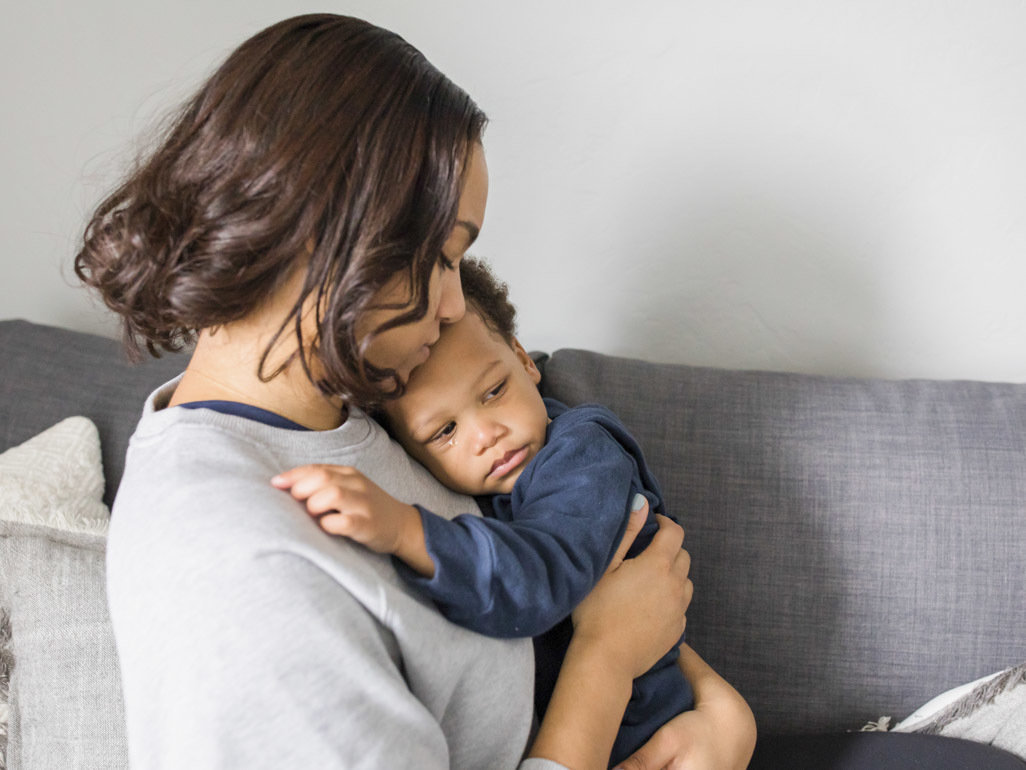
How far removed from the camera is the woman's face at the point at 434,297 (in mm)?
834

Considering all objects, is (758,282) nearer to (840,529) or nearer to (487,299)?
(840,529)

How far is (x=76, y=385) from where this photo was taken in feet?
4.91

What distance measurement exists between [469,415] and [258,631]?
41 centimetres

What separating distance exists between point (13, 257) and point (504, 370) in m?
1.30

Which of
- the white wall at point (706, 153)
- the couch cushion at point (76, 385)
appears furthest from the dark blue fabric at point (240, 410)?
the white wall at point (706, 153)

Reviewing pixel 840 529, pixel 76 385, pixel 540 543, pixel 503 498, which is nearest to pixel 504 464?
pixel 503 498

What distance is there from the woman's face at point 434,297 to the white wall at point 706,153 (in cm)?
76

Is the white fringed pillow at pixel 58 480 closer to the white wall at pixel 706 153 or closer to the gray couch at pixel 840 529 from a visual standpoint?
the gray couch at pixel 840 529

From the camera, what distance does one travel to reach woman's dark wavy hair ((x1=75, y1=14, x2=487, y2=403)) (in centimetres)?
78

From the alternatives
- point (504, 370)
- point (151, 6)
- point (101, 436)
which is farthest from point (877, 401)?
point (151, 6)

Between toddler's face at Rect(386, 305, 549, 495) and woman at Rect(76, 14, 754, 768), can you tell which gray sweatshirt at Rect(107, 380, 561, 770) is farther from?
toddler's face at Rect(386, 305, 549, 495)

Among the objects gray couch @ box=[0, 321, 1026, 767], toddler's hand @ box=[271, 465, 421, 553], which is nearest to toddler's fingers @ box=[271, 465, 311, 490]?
toddler's hand @ box=[271, 465, 421, 553]

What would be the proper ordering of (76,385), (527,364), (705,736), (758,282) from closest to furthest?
(705,736) → (527,364) → (76,385) → (758,282)

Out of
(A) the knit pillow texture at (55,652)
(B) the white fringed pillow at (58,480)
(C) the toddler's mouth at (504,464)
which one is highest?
(C) the toddler's mouth at (504,464)
